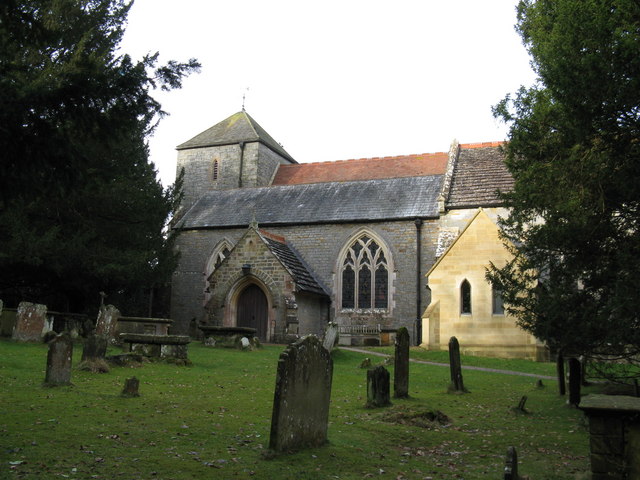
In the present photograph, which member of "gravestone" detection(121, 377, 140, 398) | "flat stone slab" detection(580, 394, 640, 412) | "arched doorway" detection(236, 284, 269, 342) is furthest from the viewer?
"arched doorway" detection(236, 284, 269, 342)

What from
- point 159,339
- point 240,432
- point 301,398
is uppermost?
point 159,339

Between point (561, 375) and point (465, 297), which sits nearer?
point (561, 375)

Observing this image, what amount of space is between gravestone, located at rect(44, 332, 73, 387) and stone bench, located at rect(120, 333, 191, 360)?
15.8 ft

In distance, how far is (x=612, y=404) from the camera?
18.5ft

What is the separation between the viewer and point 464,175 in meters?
27.8

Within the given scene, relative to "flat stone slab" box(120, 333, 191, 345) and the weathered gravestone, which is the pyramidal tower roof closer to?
"flat stone slab" box(120, 333, 191, 345)

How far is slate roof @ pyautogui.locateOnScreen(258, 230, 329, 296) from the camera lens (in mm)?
25062

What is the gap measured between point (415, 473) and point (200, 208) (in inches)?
1084

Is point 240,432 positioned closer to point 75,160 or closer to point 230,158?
point 75,160

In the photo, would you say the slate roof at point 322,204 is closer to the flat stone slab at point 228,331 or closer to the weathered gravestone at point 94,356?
the flat stone slab at point 228,331

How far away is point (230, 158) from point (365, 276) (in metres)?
15.9

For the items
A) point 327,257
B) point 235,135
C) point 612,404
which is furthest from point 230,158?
point 612,404

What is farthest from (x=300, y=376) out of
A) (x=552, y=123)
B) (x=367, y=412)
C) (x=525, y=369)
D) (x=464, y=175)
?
(x=464, y=175)

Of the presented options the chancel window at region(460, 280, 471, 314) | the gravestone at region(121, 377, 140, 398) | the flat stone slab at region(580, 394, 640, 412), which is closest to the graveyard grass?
the gravestone at region(121, 377, 140, 398)
